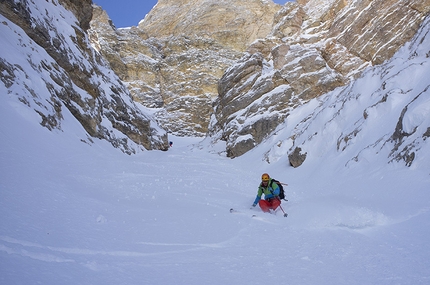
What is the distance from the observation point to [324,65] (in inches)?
1280

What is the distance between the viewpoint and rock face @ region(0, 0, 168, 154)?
12.3 metres

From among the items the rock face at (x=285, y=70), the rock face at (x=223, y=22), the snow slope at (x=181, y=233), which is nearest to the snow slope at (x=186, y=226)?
the snow slope at (x=181, y=233)

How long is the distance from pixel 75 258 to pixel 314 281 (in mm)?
2863

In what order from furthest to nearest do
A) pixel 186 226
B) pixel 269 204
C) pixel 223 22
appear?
pixel 223 22
pixel 269 204
pixel 186 226

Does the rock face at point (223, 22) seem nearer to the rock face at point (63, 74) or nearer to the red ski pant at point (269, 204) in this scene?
the rock face at point (63, 74)

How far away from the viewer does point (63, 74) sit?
17.3 metres

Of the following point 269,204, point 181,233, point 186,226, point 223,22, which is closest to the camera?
point 181,233

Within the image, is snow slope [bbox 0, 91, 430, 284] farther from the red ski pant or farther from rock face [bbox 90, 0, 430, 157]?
rock face [bbox 90, 0, 430, 157]

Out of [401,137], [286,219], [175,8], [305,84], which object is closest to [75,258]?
[286,219]

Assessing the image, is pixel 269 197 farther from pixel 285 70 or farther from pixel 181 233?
pixel 285 70

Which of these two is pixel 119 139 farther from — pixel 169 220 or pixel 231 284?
pixel 231 284

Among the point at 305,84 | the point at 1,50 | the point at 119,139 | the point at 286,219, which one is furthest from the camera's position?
the point at 305,84

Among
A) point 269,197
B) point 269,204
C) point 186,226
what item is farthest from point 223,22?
point 186,226

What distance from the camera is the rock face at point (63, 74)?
12.3 metres
